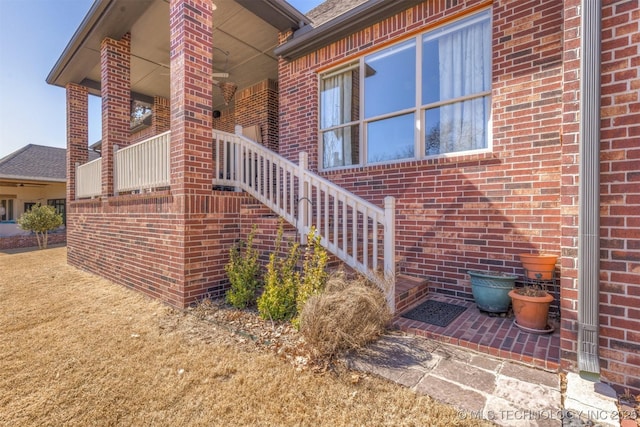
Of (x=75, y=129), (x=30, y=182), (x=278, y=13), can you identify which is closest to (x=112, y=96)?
(x=75, y=129)

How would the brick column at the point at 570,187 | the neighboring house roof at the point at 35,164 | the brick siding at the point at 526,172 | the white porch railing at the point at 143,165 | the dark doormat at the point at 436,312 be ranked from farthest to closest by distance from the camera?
1. the neighboring house roof at the point at 35,164
2. the white porch railing at the point at 143,165
3. the dark doormat at the point at 436,312
4. the brick column at the point at 570,187
5. the brick siding at the point at 526,172

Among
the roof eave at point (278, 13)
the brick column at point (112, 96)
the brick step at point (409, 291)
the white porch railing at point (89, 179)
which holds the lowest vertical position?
the brick step at point (409, 291)

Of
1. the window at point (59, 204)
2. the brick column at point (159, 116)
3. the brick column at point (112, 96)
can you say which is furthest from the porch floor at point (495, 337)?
the window at point (59, 204)

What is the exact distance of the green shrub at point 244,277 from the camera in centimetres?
381

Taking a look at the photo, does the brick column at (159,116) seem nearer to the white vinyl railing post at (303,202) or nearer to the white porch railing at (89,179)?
the white porch railing at (89,179)

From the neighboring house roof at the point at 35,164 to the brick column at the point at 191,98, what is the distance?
46.5ft

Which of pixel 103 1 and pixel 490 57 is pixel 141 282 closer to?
pixel 103 1

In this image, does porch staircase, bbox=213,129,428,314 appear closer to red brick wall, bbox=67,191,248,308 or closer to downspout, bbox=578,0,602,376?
red brick wall, bbox=67,191,248,308

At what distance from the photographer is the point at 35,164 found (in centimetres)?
1493

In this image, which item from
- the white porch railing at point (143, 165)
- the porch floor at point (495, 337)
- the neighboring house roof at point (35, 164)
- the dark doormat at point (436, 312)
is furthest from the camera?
the neighboring house roof at point (35, 164)

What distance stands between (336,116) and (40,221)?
1226 centimetres

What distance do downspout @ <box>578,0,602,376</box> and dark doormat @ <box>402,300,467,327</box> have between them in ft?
3.95

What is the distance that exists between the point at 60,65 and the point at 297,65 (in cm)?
591

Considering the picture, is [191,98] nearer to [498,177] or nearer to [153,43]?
[153,43]
